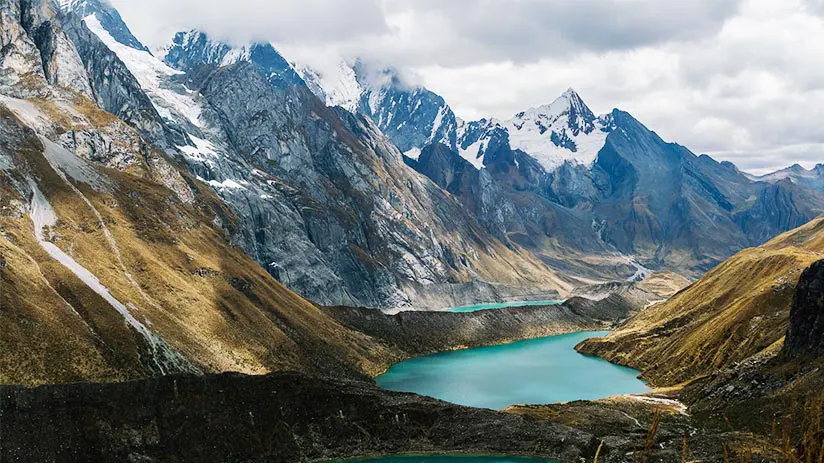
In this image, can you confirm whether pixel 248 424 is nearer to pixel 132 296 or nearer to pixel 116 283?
pixel 132 296

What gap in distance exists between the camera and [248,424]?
81.4m

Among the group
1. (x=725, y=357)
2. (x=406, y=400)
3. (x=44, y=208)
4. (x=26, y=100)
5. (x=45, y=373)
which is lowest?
(x=45, y=373)

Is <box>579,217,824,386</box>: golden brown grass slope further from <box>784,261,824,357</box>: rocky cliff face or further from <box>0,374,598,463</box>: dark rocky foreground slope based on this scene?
<box>0,374,598,463</box>: dark rocky foreground slope

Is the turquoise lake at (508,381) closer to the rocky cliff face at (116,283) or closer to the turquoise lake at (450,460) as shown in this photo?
the rocky cliff face at (116,283)

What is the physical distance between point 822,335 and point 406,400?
6392 cm

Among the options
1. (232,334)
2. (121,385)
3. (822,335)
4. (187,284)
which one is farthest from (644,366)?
(121,385)

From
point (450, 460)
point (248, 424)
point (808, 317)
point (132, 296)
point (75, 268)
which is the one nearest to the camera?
point (248, 424)

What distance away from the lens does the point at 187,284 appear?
150m

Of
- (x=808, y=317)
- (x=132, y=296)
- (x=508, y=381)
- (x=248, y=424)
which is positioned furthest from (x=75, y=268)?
(x=808, y=317)

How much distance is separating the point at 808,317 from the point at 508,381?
7650 centimetres

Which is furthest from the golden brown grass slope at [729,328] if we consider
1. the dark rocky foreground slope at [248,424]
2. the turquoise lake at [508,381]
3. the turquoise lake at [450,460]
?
the turquoise lake at [450,460]

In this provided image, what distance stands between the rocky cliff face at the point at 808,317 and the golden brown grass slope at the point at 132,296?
97.5 meters

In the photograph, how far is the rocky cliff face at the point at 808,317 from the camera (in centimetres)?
9775

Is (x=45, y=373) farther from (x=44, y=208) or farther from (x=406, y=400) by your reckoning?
(x=44, y=208)
